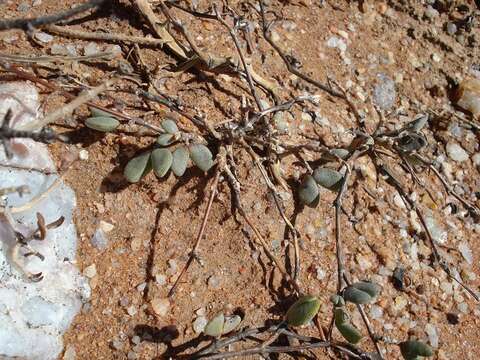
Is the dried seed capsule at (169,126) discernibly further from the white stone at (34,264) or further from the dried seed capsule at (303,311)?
the dried seed capsule at (303,311)

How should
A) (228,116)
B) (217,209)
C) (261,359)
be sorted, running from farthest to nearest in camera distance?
(228,116)
(217,209)
(261,359)

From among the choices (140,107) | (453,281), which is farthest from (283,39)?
(453,281)

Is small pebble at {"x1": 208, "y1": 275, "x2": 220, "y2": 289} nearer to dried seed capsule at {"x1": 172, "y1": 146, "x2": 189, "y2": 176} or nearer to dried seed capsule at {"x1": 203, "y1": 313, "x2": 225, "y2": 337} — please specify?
dried seed capsule at {"x1": 203, "y1": 313, "x2": 225, "y2": 337}

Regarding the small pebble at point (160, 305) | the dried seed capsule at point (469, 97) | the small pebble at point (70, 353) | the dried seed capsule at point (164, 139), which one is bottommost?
the small pebble at point (70, 353)

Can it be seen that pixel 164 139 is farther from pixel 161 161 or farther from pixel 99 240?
pixel 99 240

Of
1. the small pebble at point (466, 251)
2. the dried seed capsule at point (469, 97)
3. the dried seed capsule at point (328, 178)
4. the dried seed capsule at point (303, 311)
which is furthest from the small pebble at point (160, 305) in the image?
the dried seed capsule at point (469, 97)

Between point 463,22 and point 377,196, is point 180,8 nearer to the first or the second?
point 377,196

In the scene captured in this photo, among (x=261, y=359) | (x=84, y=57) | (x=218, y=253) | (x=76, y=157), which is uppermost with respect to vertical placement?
(x=84, y=57)

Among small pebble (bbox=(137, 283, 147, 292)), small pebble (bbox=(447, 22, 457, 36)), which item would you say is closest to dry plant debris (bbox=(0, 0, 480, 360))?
small pebble (bbox=(137, 283, 147, 292))
